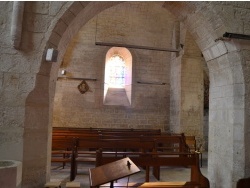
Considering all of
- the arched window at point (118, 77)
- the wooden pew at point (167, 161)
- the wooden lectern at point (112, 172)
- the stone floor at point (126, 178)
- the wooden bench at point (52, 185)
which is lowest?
the stone floor at point (126, 178)

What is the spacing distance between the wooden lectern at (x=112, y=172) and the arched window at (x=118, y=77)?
7.21 meters

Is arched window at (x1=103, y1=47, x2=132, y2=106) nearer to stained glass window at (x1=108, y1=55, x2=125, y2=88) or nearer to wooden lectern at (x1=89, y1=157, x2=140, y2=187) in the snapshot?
stained glass window at (x1=108, y1=55, x2=125, y2=88)

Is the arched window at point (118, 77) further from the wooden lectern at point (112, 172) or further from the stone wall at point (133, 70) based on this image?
the wooden lectern at point (112, 172)

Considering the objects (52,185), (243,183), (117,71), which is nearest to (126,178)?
(52,185)

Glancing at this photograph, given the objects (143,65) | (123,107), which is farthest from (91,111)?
(143,65)

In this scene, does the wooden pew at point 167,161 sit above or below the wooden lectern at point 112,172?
below

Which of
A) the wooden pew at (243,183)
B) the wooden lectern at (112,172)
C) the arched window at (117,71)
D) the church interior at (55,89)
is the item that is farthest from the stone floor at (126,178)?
the arched window at (117,71)

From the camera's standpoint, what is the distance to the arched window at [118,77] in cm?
982

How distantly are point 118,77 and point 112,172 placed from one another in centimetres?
805

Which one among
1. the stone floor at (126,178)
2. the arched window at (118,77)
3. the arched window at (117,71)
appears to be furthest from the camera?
the arched window at (117,71)

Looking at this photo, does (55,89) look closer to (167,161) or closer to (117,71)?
(167,161)

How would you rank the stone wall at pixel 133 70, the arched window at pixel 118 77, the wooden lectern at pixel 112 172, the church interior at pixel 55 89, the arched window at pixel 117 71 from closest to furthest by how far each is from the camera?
the wooden lectern at pixel 112 172 < the church interior at pixel 55 89 < the stone wall at pixel 133 70 < the arched window at pixel 118 77 < the arched window at pixel 117 71

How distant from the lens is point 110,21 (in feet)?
31.9

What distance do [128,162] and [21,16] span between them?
7.52 feet
